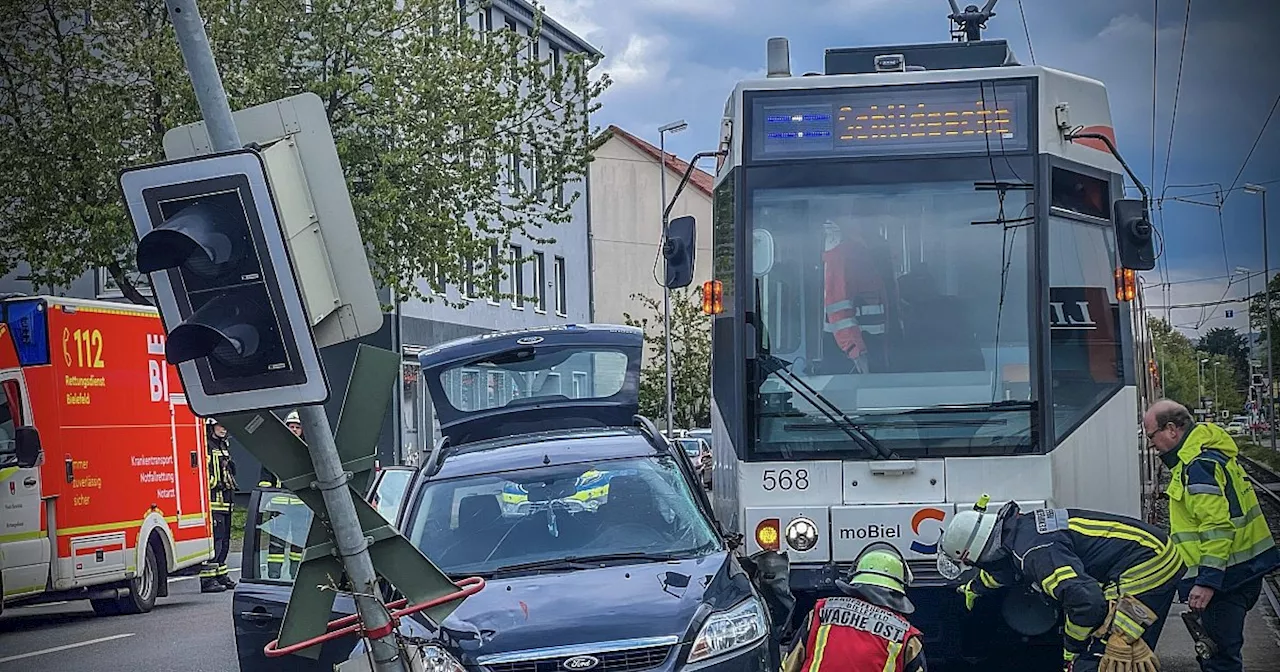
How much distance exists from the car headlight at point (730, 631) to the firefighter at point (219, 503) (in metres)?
13.6

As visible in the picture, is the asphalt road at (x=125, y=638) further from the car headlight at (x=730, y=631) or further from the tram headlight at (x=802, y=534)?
the car headlight at (x=730, y=631)

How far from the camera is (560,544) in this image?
8.48m

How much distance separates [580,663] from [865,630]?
1682mm

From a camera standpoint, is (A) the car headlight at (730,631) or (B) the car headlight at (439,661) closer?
(B) the car headlight at (439,661)

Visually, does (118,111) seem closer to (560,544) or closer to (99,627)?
(99,627)

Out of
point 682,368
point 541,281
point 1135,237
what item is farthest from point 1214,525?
point 682,368

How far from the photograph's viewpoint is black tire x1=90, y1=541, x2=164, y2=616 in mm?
17828

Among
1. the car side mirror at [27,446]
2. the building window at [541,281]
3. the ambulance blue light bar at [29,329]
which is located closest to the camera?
the car side mirror at [27,446]

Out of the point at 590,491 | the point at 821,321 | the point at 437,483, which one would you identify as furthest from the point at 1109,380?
the point at 437,483

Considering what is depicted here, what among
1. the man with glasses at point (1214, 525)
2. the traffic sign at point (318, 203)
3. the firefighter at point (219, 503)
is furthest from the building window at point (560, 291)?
the traffic sign at point (318, 203)

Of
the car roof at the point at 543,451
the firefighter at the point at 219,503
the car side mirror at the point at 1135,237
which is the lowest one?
the firefighter at the point at 219,503

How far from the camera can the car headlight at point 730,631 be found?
728cm

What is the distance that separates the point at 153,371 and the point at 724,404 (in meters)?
10.3

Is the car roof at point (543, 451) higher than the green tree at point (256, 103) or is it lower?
lower
